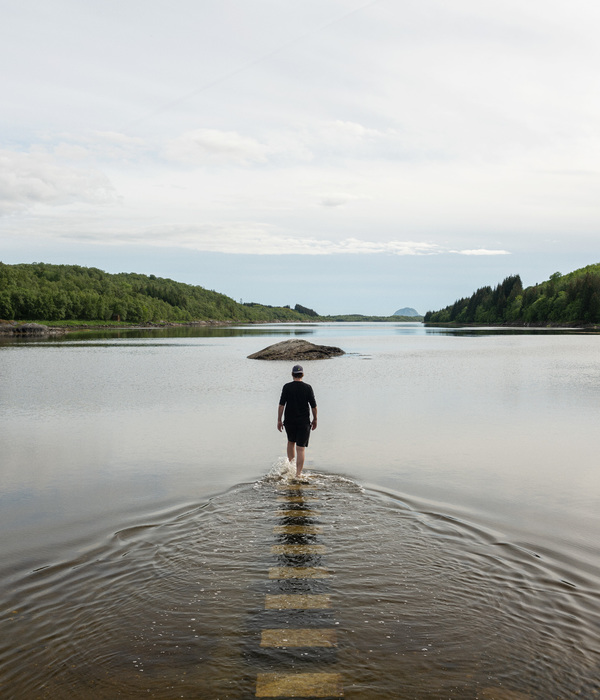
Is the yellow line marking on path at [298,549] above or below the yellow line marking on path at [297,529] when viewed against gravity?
above

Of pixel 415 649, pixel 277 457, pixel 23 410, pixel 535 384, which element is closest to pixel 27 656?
pixel 415 649

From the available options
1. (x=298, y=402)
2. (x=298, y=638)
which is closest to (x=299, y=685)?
(x=298, y=638)

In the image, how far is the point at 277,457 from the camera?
50.8 feet

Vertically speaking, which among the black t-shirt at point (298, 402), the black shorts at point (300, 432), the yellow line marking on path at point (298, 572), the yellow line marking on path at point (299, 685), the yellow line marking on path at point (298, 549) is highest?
the black t-shirt at point (298, 402)

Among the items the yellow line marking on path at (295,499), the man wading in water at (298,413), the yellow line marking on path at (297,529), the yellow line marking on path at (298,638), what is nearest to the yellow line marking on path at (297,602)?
the yellow line marking on path at (298,638)

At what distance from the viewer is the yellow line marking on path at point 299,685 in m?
5.17

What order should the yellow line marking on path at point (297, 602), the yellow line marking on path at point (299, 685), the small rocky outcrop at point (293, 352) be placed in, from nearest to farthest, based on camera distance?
the yellow line marking on path at point (299, 685) → the yellow line marking on path at point (297, 602) → the small rocky outcrop at point (293, 352)

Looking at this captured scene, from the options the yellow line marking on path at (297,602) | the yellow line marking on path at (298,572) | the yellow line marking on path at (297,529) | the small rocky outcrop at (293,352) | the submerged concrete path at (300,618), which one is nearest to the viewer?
the submerged concrete path at (300,618)

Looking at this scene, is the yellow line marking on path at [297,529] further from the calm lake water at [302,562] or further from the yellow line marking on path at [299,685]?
the yellow line marking on path at [299,685]

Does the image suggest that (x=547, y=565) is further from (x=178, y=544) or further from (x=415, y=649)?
(x=178, y=544)

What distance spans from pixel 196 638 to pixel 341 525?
4.12 m

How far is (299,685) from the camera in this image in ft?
17.4

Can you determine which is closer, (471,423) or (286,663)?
(286,663)

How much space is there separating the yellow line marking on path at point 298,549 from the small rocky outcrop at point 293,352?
45643 millimetres
